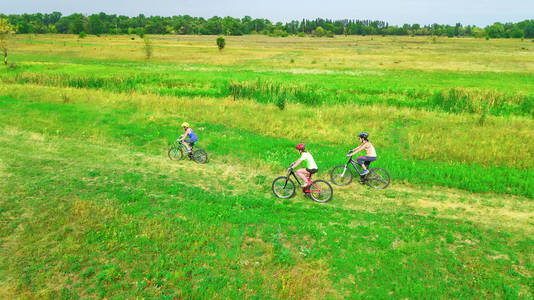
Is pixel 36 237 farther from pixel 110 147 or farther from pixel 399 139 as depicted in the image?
pixel 399 139

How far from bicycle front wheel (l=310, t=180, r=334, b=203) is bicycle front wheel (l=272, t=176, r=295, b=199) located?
819mm

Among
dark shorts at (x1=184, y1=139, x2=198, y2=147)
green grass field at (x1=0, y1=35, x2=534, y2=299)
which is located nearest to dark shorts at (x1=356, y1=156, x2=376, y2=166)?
green grass field at (x1=0, y1=35, x2=534, y2=299)

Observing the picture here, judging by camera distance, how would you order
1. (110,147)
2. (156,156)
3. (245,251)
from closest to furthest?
(245,251), (156,156), (110,147)

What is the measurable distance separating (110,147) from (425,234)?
1730 cm

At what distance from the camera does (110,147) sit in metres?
19.9

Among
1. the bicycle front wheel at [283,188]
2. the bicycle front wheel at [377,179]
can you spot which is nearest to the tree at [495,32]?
the bicycle front wheel at [377,179]

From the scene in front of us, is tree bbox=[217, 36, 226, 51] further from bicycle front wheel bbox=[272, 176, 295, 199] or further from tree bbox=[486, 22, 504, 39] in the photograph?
tree bbox=[486, 22, 504, 39]

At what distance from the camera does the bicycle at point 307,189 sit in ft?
43.3

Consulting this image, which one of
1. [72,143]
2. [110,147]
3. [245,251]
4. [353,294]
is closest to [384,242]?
[353,294]

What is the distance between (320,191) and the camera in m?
13.1

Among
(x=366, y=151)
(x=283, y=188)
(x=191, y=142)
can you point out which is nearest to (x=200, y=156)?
(x=191, y=142)

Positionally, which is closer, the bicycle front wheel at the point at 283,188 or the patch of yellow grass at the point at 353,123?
the bicycle front wheel at the point at 283,188

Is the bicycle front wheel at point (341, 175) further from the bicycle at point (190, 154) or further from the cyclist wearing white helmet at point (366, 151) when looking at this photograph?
→ the bicycle at point (190, 154)

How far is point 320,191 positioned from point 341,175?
2348mm
